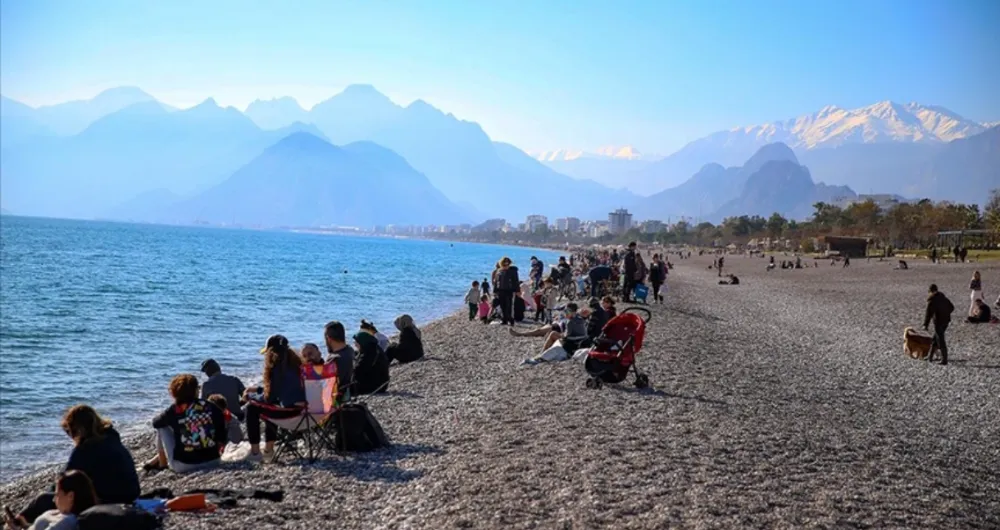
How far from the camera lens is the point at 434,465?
7645 millimetres

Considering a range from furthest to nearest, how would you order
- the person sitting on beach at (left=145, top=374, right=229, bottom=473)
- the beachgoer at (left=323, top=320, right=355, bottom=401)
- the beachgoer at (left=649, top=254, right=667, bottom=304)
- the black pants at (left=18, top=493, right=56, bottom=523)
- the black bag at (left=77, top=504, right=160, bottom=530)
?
the beachgoer at (left=649, top=254, right=667, bottom=304) < the beachgoer at (left=323, top=320, right=355, bottom=401) < the person sitting on beach at (left=145, top=374, right=229, bottom=473) < the black pants at (left=18, top=493, right=56, bottom=523) < the black bag at (left=77, top=504, right=160, bottom=530)

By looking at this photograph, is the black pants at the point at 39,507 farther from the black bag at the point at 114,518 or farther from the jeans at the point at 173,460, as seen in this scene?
the jeans at the point at 173,460

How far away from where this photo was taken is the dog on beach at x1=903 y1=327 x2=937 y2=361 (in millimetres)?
15547

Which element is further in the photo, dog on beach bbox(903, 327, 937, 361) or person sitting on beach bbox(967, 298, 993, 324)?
person sitting on beach bbox(967, 298, 993, 324)

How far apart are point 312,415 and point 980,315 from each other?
62.2 feet

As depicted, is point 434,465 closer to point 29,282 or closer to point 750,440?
point 750,440

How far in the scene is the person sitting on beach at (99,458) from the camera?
6082mm

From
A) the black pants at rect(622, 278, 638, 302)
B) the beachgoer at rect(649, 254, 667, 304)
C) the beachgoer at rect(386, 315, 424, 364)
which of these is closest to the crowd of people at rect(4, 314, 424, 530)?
the beachgoer at rect(386, 315, 424, 364)

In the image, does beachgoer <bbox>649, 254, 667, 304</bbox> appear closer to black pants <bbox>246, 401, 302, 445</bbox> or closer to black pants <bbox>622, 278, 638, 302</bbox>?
black pants <bbox>622, 278, 638, 302</bbox>

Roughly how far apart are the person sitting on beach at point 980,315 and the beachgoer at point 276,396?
62.1 feet

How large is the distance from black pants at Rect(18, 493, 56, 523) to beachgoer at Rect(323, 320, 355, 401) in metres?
3.89

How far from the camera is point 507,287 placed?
20953 mm

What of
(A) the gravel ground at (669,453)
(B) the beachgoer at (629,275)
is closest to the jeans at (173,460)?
(A) the gravel ground at (669,453)

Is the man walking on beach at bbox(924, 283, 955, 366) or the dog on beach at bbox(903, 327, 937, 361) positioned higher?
the man walking on beach at bbox(924, 283, 955, 366)
